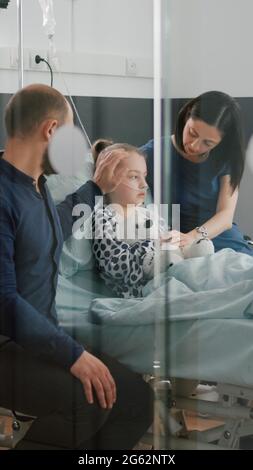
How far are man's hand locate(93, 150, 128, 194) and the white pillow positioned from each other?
0.02 meters

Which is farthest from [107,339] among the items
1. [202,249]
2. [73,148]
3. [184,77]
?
[184,77]

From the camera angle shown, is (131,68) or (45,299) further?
(45,299)

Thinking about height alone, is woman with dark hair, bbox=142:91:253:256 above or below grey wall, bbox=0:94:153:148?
below

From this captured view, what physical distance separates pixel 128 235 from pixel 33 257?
27 centimetres

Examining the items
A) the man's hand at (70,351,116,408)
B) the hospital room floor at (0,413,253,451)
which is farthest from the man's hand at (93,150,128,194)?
the hospital room floor at (0,413,253,451)

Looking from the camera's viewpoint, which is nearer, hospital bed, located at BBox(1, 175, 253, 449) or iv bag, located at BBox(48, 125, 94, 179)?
hospital bed, located at BBox(1, 175, 253, 449)

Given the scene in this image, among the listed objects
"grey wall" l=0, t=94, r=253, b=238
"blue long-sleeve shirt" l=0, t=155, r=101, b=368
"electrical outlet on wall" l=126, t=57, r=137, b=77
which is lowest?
"blue long-sleeve shirt" l=0, t=155, r=101, b=368

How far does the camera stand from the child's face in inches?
77.5

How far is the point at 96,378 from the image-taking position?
6.58 feet

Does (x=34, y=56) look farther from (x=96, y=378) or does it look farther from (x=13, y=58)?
(x=96, y=378)

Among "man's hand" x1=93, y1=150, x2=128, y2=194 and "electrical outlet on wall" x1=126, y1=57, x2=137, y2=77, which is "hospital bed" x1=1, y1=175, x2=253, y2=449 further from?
"electrical outlet on wall" x1=126, y1=57, x2=137, y2=77

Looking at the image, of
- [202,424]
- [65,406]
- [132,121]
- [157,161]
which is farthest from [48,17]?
[202,424]

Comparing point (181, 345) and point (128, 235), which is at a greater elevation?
point (128, 235)

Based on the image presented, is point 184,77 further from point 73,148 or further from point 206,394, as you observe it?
point 206,394
